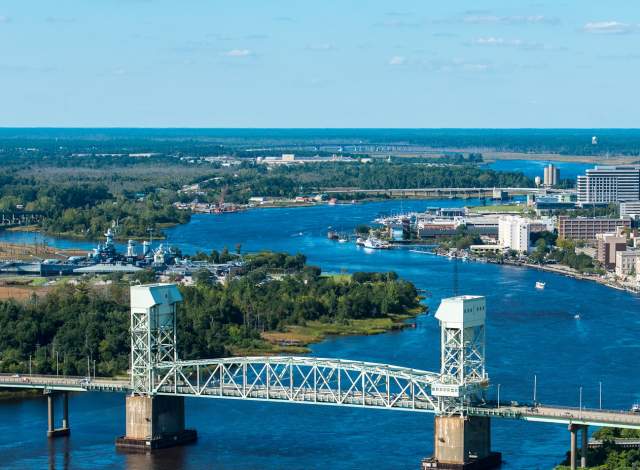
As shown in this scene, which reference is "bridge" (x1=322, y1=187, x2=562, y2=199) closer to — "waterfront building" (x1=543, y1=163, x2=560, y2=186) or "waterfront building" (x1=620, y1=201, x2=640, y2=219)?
"waterfront building" (x1=543, y1=163, x2=560, y2=186)

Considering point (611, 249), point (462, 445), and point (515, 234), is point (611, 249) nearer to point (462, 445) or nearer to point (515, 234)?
point (515, 234)

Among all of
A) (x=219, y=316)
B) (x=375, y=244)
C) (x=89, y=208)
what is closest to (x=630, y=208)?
(x=375, y=244)

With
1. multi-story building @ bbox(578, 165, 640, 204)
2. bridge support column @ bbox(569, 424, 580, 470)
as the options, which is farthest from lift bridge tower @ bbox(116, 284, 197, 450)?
multi-story building @ bbox(578, 165, 640, 204)

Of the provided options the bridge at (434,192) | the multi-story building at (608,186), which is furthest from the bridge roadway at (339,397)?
the bridge at (434,192)

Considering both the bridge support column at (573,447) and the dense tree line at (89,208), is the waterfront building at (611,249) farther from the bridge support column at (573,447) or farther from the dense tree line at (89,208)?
the bridge support column at (573,447)

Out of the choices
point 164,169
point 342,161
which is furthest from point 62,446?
point 342,161

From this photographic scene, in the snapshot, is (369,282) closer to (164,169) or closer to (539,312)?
(539,312)
